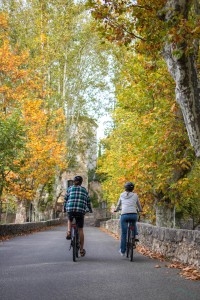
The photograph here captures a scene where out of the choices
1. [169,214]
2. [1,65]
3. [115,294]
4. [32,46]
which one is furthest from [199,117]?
[32,46]

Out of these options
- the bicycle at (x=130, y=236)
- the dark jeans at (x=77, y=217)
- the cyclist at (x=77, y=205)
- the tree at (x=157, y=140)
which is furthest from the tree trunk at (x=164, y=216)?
the dark jeans at (x=77, y=217)

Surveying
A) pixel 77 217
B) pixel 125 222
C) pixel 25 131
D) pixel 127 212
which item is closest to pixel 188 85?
pixel 127 212

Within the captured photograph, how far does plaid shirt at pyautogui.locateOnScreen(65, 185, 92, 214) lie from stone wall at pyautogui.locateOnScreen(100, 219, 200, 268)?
2.24 meters

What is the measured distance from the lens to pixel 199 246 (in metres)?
8.71

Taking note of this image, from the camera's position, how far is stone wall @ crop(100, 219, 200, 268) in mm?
8979

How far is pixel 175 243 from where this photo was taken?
410 inches

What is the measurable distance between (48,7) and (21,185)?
1842 centimetres

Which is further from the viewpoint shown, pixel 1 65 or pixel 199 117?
pixel 1 65

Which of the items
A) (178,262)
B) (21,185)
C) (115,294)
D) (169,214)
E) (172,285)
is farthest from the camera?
(21,185)

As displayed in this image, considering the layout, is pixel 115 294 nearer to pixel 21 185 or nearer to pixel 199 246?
pixel 199 246

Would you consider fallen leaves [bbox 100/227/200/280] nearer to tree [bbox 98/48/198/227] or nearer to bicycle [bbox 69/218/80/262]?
bicycle [bbox 69/218/80/262]

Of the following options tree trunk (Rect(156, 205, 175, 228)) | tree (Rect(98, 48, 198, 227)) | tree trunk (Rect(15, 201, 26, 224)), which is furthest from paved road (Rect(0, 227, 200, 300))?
tree trunk (Rect(15, 201, 26, 224))

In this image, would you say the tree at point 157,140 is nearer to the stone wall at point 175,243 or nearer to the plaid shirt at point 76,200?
the stone wall at point 175,243

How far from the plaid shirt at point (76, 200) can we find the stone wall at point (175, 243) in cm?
224
